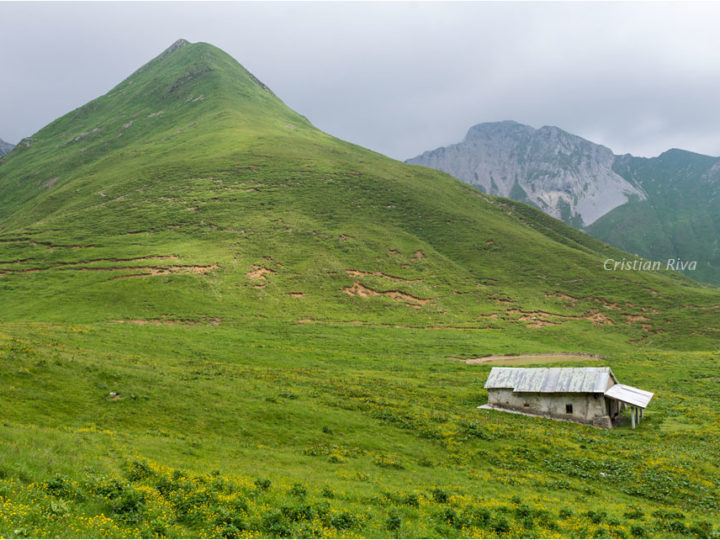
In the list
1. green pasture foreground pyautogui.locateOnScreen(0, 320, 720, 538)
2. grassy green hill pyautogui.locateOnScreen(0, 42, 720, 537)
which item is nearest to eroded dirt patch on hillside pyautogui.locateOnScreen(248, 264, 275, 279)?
grassy green hill pyautogui.locateOnScreen(0, 42, 720, 537)

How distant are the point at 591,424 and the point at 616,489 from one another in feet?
50.3

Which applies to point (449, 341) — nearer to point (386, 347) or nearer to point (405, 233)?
point (386, 347)

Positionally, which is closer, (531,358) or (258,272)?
(531,358)

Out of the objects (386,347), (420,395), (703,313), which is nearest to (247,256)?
(386,347)

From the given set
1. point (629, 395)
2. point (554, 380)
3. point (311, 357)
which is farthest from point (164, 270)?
point (629, 395)

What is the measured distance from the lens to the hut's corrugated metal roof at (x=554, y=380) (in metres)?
37.0

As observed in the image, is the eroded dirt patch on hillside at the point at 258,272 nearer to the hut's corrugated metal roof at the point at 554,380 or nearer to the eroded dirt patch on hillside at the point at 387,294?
the eroded dirt patch on hillside at the point at 387,294

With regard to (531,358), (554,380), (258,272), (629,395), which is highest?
(258,272)

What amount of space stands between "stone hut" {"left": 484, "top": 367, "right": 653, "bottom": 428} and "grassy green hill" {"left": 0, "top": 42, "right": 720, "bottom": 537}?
2.27m

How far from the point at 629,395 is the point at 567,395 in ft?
16.8

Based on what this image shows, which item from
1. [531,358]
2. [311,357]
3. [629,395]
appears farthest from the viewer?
[531,358]

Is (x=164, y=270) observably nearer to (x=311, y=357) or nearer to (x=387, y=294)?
(x=387, y=294)

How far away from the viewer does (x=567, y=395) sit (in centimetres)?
3791

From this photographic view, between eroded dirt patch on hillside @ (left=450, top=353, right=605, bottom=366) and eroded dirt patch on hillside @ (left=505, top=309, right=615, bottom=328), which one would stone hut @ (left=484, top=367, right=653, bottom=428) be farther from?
eroded dirt patch on hillside @ (left=505, top=309, right=615, bottom=328)
